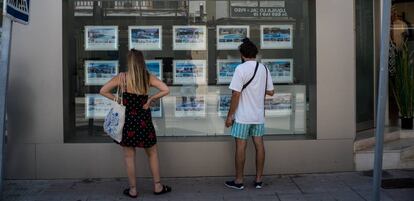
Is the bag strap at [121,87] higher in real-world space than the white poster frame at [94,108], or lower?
higher

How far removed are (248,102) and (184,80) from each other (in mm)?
1454

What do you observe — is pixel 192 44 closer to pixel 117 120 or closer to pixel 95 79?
pixel 95 79

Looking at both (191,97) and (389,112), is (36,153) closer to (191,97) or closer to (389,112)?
(191,97)

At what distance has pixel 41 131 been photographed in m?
7.39

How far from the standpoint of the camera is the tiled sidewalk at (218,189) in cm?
655

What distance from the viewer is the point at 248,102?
6738 millimetres

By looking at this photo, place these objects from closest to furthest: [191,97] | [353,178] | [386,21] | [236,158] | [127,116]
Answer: [386,21] → [127,116] → [236,158] → [353,178] → [191,97]

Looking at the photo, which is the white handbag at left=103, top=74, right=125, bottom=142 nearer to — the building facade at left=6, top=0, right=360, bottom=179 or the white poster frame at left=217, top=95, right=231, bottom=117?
the building facade at left=6, top=0, right=360, bottom=179

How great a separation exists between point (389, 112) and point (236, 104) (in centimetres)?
374

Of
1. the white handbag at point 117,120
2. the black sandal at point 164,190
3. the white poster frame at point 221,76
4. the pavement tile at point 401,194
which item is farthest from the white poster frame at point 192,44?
the pavement tile at point 401,194

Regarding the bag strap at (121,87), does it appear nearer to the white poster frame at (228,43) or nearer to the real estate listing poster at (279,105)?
the white poster frame at (228,43)

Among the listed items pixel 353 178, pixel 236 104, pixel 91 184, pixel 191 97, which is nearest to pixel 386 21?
pixel 236 104

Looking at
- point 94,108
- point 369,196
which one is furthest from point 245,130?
point 94,108

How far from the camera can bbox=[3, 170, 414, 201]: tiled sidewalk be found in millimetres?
6555
